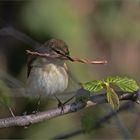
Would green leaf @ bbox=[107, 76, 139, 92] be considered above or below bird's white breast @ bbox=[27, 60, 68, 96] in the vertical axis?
above

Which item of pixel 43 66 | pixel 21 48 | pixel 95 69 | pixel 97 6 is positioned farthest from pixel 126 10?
pixel 43 66

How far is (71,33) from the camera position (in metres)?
6.19

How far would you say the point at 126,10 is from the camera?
6871 millimetres

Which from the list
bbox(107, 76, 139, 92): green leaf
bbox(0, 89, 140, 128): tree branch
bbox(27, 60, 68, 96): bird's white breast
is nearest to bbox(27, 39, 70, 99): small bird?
bbox(27, 60, 68, 96): bird's white breast

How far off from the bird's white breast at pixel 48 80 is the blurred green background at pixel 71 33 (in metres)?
1.38

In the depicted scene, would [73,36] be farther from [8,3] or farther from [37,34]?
[8,3]

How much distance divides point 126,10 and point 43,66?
2806 millimetres

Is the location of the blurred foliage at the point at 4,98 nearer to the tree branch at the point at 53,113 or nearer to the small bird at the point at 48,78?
the tree branch at the point at 53,113

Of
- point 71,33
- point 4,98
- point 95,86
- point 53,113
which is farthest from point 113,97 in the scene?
point 71,33

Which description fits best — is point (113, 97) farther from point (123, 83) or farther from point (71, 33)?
point (71, 33)

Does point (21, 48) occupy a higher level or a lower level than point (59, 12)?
lower

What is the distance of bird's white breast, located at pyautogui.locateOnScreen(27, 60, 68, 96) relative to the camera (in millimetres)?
4172

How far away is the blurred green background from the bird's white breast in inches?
54.3

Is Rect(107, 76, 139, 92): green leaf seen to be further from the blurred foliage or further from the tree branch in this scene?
the blurred foliage
